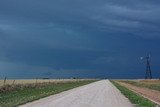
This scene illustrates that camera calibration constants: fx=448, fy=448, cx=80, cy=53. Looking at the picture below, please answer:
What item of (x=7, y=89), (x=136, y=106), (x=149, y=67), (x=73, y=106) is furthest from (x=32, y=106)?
(x=149, y=67)

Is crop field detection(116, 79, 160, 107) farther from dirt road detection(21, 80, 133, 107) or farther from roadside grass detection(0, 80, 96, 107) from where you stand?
roadside grass detection(0, 80, 96, 107)

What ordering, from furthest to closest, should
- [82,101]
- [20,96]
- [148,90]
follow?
1. [148,90]
2. [20,96]
3. [82,101]

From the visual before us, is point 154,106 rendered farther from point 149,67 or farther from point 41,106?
point 149,67

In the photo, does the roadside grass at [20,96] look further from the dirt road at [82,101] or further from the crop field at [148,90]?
the crop field at [148,90]

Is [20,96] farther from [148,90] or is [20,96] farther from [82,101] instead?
[148,90]

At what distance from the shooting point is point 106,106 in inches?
1248

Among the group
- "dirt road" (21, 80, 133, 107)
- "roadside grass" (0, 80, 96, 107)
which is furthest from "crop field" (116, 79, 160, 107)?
"roadside grass" (0, 80, 96, 107)

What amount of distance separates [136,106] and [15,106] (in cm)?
944

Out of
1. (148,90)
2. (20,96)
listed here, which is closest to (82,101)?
(20,96)

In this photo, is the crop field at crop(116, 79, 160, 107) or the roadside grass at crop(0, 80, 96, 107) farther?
the crop field at crop(116, 79, 160, 107)

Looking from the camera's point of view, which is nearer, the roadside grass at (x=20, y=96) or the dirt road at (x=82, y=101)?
the dirt road at (x=82, y=101)

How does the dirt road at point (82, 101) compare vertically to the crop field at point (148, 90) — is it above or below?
below

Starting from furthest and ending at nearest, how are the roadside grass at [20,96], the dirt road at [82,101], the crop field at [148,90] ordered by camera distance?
the crop field at [148,90], the roadside grass at [20,96], the dirt road at [82,101]

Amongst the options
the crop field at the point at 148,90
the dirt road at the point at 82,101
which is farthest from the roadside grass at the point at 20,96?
the crop field at the point at 148,90
